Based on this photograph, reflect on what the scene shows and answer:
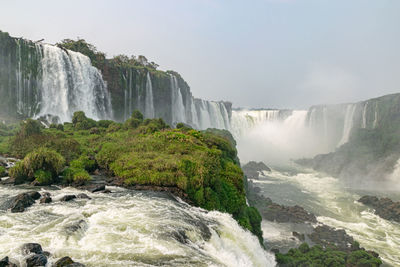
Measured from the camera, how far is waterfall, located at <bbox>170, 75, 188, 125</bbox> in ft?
208

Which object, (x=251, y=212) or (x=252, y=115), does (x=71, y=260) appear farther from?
(x=252, y=115)

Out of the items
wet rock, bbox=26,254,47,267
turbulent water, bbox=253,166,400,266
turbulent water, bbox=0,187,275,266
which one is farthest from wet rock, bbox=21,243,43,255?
turbulent water, bbox=253,166,400,266

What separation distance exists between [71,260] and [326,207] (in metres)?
29.8

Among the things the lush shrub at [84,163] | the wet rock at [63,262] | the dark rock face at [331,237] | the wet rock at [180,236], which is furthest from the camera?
the dark rock face at [331,237]

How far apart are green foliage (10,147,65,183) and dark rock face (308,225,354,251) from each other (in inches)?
786

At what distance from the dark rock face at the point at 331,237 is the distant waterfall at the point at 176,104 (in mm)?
47395

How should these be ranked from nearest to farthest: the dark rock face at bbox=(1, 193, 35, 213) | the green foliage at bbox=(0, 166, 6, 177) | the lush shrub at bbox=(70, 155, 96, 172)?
the dark rock face at bbox=(1, 193, 35, 213) → the green foliage at bbox=(0, 166, 6, 177) → the lush shrub at bbox=(70, 155, 96, 172)

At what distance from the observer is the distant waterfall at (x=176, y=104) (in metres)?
63.4

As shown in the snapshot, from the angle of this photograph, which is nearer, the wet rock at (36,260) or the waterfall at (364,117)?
the wet rock at (36,260)

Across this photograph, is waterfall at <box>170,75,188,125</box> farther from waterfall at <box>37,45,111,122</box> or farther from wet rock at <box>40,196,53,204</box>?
wet rock at <box>40,196,53,204</box>

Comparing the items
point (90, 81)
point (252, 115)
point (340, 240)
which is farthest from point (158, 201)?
point (252, 115)

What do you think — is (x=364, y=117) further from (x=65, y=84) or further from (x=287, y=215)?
(x=65, y=84)

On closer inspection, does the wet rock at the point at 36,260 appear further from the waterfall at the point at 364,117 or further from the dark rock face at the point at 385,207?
the waterfall at the point at 364,117

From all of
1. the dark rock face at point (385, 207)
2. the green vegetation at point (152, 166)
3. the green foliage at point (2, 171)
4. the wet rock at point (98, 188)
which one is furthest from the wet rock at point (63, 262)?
the dark rock face at point (385, 207)
